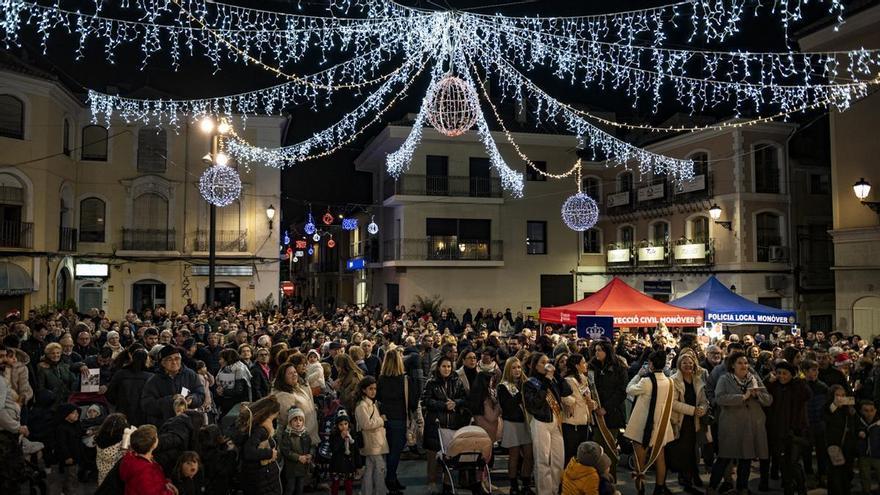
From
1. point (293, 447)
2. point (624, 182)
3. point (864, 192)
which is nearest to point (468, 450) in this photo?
→ point (293, 447)

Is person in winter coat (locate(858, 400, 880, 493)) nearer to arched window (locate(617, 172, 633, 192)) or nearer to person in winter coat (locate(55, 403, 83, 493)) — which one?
person in winter coat (locate(55, 403, 83, 493))

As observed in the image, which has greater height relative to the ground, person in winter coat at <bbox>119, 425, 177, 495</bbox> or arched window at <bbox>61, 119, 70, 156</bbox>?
arched window at <bbox>61, 119, 70, 156</bbox>

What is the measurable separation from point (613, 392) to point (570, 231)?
74.3 ft

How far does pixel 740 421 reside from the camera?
7.14 meters

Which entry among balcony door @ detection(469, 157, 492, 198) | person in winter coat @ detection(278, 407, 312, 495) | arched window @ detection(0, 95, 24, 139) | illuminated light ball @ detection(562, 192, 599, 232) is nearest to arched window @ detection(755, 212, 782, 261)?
illuminated light ball @ detection(562, 192, 599, 232)

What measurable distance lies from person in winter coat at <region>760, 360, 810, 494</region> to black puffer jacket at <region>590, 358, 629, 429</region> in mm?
Answer: 1709

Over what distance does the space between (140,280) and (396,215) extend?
36.7 ft

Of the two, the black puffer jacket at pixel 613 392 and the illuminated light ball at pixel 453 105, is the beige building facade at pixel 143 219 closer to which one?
the illuminated light ball at pixel 453 105

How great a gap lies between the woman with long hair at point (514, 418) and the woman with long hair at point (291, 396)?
217cm

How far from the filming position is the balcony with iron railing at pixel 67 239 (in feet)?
79.8

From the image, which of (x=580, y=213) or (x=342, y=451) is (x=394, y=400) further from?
(x=580, y=213)

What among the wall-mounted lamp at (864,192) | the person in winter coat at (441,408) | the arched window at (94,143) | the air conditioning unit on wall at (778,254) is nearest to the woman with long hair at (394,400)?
the person in winter coat at (441,408)

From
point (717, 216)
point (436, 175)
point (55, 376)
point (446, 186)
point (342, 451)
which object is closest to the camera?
point (342, 451)

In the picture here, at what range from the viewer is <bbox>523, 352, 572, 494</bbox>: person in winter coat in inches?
266
